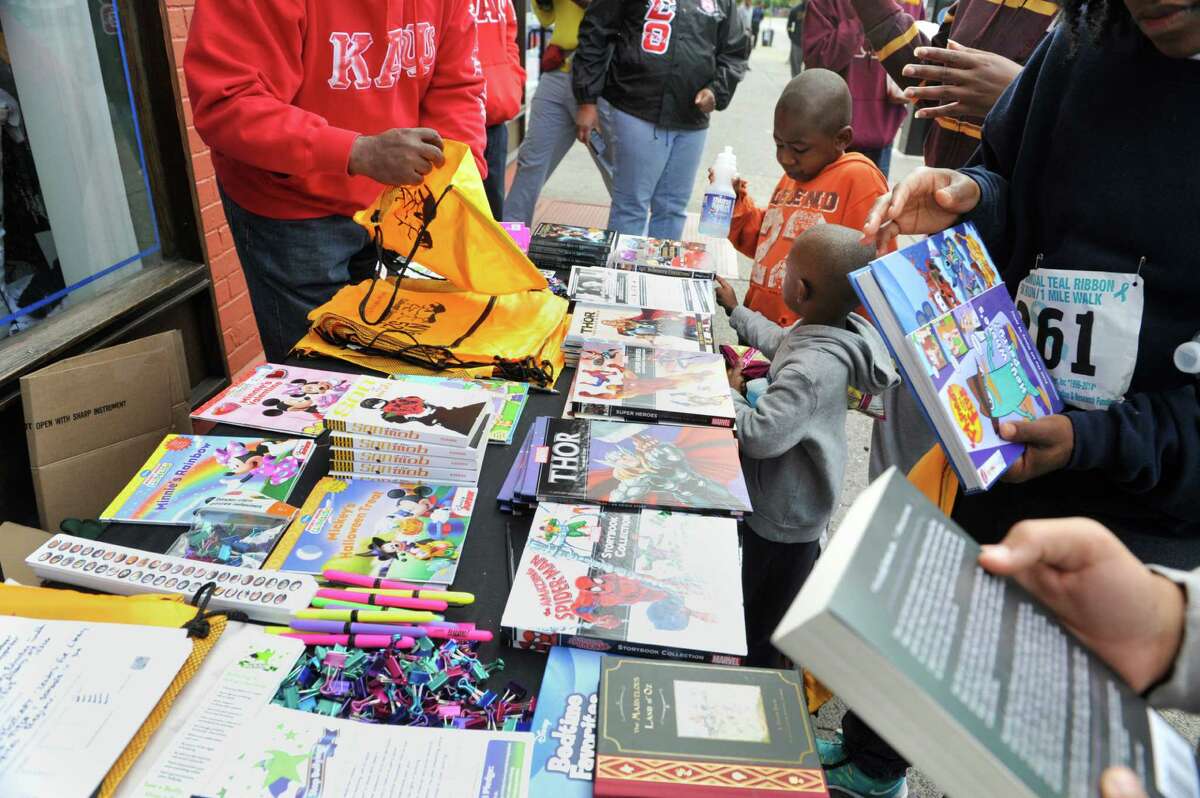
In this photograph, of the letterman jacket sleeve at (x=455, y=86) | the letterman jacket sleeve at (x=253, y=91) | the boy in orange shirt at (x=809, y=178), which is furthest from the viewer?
the boy in orange shirt at (x=809, y=178)

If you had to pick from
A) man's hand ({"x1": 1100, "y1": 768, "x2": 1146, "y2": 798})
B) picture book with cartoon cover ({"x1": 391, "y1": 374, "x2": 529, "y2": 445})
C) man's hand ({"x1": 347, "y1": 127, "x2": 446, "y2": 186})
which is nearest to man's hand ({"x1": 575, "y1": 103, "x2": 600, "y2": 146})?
man's hand ({"x1": 347, "y1": 127, "x2": 446, "y2": 186})

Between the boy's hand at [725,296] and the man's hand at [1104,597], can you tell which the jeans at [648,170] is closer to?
the boy's hand at [725,296]

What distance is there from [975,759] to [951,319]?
765mm

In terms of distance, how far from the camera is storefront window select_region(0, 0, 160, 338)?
6.59ft

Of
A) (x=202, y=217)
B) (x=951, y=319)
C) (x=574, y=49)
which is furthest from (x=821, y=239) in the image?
(x=574, y=49)

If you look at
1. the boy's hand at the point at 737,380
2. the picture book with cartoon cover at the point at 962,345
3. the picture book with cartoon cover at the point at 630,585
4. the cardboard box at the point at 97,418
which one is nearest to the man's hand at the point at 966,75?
the picture book with cartoon cover at the point at 962,345

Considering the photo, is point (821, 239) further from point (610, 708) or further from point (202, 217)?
point (202, 217)

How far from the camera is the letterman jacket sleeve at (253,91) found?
1642mm

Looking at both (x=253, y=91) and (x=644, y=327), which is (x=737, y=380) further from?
(x=253, y=91)

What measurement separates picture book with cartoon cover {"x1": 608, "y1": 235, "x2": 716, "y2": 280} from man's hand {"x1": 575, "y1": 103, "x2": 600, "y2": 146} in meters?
1.47

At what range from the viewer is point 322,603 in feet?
3.38

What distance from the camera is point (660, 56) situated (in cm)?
350

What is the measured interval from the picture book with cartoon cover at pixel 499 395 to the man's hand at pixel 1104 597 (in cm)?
96

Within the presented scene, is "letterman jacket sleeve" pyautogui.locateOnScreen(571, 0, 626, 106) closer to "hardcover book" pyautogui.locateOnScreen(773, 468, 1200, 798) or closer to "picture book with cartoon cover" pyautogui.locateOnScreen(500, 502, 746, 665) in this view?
"picture book with cartoon cover" pyautogui.locateOnScreen(500, 502, 746, 665)
